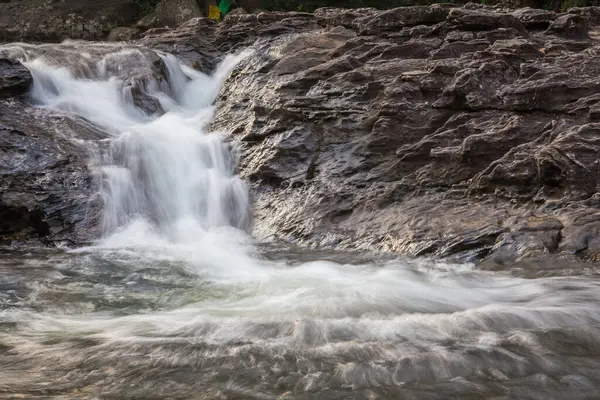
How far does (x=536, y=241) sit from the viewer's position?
5.49m

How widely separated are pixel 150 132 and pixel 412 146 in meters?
3.51

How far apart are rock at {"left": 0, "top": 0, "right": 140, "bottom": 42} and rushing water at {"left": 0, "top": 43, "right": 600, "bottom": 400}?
12.2m

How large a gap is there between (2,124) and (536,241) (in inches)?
240

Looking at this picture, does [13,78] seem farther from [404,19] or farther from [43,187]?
[404,19]

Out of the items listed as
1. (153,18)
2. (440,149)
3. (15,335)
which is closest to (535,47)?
(440,149)

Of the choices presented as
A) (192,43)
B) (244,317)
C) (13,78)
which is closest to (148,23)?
(192,43)

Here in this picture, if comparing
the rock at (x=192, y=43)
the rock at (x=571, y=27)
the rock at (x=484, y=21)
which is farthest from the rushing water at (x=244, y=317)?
the rock at (x=571, y=27)

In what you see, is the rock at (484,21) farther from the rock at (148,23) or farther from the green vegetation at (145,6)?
the green vegetation at (145,6)

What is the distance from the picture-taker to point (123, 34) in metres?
17.8

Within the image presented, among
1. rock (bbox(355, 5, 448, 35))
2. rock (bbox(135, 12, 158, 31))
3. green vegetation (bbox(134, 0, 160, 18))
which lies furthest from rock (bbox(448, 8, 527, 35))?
green vegetation (bbox(134, 0, 160, 18))

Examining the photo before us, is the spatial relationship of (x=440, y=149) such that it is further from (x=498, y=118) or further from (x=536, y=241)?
(x=536, y=241)

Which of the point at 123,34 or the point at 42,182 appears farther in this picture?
the point at 123,34

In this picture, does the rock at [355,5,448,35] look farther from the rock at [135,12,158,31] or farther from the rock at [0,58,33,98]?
the rock at [135,12,158,31]

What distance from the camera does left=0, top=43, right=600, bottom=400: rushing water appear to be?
2.95m
